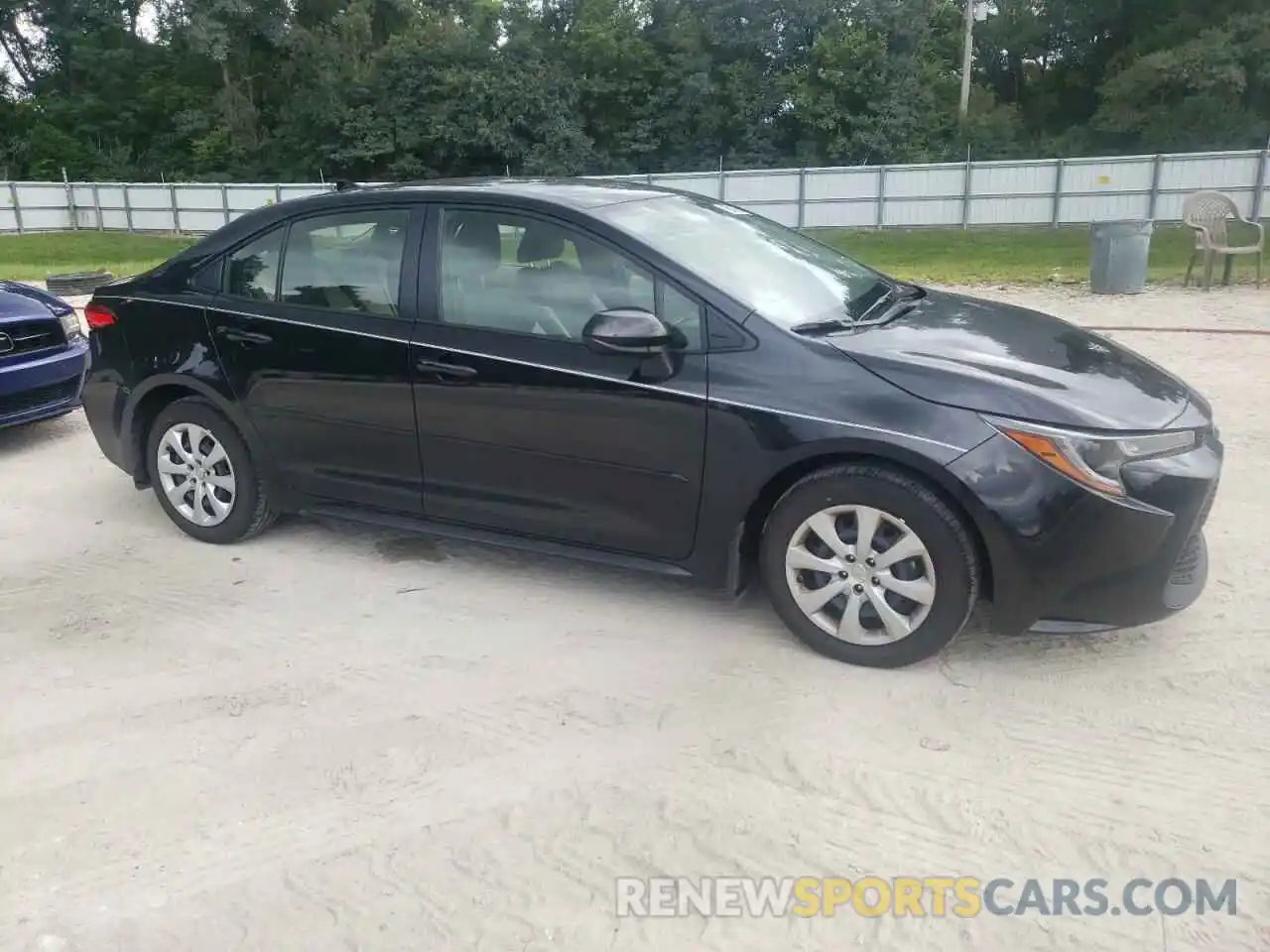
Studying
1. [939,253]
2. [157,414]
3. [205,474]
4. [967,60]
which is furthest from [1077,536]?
[967,60]

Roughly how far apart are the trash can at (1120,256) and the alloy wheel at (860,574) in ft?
33.0

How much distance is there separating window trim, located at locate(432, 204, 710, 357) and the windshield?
3.8 inches

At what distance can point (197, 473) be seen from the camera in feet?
15.7

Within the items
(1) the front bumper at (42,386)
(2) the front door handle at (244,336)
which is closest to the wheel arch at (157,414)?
(2) the front door handle at (244,336)

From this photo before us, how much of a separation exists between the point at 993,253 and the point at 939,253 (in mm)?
1080

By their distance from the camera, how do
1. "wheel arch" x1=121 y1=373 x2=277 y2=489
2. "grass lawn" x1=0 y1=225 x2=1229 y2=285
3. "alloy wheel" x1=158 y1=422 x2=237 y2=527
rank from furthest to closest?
"grass lawn" x1=0 y1=225 x2=1229 y2=285, "alloy wheel" x1=158 y1=422 x2=237 y2=527, "wheel arch" x1=121 y1=373 x2=277 y2=489

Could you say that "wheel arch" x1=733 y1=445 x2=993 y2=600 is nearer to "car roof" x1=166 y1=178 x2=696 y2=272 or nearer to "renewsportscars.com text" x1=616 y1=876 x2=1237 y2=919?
"renewsportscars.com text" x1=616 y1=876 x2=1237 y2=919

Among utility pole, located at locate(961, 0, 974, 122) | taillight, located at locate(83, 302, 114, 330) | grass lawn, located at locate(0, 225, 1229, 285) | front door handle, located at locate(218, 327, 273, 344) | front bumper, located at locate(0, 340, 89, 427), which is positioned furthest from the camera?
utility pole, located at locate(961, 0, 974, 122)

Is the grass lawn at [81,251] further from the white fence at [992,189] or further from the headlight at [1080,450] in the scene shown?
the headlight at [1080,450]

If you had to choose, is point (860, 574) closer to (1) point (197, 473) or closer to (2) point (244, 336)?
(2) point (244, 336)

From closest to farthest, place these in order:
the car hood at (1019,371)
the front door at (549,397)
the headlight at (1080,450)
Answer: the headlight at (1080,450) → the car hood at (1019,371) → the front door at (549,397)

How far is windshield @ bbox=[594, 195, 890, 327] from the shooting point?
3771 millimetres

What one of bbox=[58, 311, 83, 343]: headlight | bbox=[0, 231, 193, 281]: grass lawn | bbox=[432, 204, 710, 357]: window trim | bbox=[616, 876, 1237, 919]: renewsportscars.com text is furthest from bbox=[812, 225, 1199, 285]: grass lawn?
bbox=[0, 231, 193, 281]: grass lawn

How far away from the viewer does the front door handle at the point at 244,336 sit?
4.45 metres
